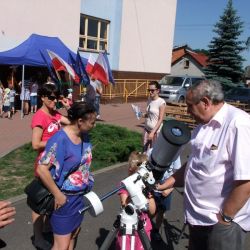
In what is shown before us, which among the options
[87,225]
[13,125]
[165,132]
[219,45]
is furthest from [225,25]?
[165,132]

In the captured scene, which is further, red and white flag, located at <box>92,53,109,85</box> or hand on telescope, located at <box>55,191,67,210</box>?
red and white flag, located at <box>92,53,109,85</box>

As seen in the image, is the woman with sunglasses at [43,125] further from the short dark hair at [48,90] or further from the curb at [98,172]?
the curb at [98,172]

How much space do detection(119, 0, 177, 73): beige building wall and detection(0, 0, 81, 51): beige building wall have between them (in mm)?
4856

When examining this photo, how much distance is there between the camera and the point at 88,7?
22.2 metres

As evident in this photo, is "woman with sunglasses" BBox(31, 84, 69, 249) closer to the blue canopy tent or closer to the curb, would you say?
the curb

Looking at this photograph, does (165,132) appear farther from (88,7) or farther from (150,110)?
(88,7)

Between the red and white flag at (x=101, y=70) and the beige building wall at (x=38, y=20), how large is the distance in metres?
7.03

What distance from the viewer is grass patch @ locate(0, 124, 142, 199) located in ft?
22.6

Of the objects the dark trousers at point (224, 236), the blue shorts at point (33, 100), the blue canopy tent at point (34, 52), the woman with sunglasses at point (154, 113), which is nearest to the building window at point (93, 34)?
the blue canopy tent at point (34, 52)

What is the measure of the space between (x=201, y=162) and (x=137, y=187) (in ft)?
1.66

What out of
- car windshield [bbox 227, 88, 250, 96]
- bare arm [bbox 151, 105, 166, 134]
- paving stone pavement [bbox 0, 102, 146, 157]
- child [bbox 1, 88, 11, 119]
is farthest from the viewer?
car windshield [bbox 227, 88, 250, 96]

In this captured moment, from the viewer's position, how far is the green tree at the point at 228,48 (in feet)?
115

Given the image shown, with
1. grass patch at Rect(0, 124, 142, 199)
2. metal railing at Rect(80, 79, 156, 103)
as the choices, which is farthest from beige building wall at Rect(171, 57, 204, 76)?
grass patch at Rect(0, 124, 142, 199)

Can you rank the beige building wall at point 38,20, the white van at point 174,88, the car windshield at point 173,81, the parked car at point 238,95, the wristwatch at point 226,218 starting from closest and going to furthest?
1. the wristwatch at point 226,218
2. the beige building wall at point 38,20
3. the white van at point 174,88
4. the parked car at point 238,95
5. the car windshield at point 173,81
